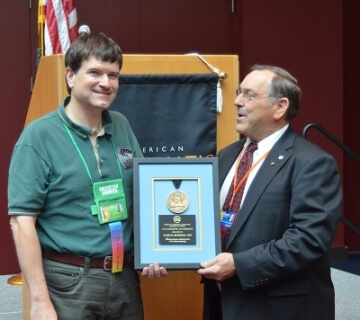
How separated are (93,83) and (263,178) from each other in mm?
730

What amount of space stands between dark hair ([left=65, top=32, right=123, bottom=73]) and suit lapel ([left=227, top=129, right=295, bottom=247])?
70 cm

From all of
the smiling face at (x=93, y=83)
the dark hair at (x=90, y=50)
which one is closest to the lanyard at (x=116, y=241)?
the smiling face at (x=93, y=83)

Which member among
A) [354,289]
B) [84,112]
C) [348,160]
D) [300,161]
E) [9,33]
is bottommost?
[354,289]

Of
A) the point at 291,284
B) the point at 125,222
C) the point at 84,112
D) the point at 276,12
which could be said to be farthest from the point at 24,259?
the point at 276,12

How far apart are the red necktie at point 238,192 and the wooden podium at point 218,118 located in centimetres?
56

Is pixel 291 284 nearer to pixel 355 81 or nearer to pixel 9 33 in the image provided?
pixel 9 33

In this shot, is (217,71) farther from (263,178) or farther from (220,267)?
(220,267)

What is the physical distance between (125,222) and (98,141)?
0.31 m

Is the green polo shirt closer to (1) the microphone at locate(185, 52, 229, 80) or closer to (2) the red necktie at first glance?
(2) the red necktie

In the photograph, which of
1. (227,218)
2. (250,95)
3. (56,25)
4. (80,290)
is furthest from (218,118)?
(56,25)

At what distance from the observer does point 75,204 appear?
259 cm

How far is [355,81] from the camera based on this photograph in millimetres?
7949

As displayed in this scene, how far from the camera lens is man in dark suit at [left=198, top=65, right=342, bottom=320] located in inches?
105

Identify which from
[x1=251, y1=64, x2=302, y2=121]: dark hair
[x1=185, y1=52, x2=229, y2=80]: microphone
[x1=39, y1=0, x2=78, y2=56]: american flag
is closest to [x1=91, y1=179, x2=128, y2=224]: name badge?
[x1=251, y1=64, x2=302, y2=121]: dark hair
